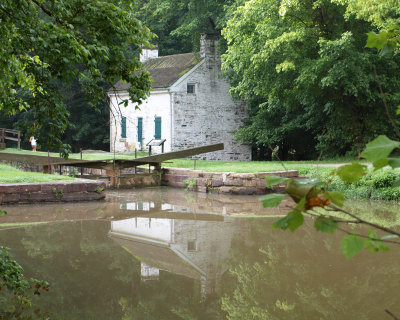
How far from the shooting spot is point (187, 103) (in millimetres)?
28422

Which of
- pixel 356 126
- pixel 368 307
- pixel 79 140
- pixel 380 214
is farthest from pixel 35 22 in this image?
pixel 79 140

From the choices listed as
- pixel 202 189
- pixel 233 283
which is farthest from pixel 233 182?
pixel 233 283

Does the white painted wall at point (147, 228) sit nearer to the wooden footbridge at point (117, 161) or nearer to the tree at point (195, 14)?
the wooden footbridge at point (117, 161)

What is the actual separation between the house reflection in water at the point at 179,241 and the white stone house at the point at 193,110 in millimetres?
16545

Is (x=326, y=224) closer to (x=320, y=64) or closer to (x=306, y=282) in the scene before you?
(x=306, y=282)

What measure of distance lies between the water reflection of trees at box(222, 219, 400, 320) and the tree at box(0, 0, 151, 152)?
8.31 feet

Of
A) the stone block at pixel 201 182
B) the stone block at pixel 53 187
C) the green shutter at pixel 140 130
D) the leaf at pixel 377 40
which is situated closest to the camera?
the leaf at pixel 377 40

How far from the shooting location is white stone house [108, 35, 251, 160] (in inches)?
1109

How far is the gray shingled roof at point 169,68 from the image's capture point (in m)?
28.5

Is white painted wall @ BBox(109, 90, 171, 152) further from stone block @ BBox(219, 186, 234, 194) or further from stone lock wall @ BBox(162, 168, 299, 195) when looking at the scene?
stone block @ BBox(219, 186, 234, 194)

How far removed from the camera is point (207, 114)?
29203 mm

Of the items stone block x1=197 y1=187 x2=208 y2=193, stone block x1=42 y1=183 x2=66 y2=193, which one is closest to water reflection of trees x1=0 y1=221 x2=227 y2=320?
stone block x1=42 y1=183 x2=66 y2=193

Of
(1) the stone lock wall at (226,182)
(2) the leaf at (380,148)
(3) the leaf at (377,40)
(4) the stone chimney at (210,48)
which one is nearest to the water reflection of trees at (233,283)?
(3) the leaf at (377,40)

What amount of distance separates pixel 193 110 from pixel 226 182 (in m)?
14.1
